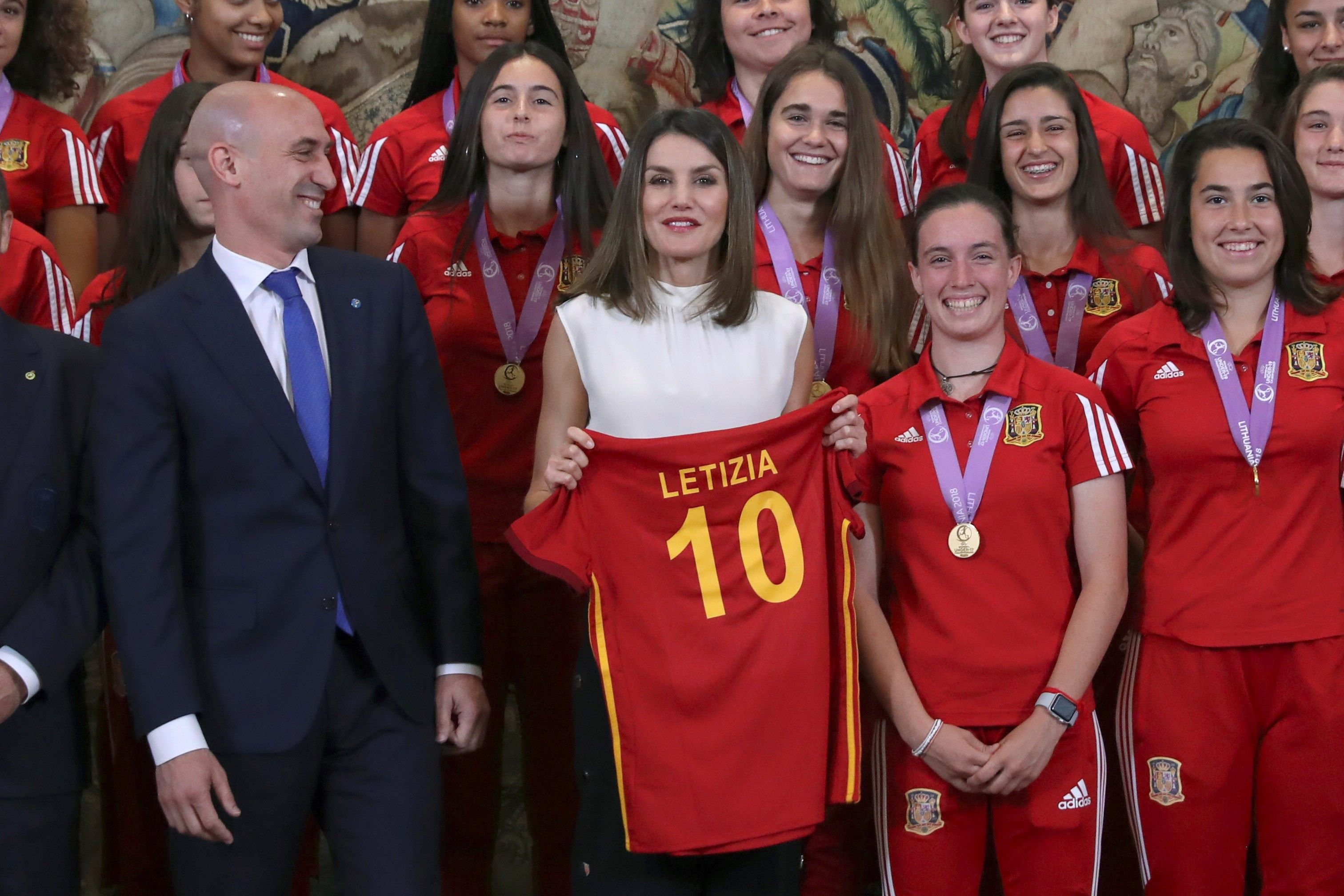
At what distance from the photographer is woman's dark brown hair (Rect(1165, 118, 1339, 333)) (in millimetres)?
3787

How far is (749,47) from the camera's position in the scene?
5.09 m

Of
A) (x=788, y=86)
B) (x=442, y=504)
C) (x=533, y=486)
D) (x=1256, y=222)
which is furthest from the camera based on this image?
(x=788, y=86)

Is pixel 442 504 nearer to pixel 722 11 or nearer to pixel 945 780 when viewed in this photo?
pixel 945 780

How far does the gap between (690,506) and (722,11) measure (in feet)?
8.38

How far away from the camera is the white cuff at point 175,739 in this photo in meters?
2.83

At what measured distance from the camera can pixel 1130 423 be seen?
389cm

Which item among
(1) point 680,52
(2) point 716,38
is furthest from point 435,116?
(1) point 680,52

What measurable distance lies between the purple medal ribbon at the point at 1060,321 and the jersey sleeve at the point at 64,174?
291 centimetres

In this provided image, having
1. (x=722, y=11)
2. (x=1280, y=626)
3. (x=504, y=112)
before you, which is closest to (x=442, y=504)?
(x=504, y=112)

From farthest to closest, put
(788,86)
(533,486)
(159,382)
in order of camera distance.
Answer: (788,86), (533,486), (159,382)

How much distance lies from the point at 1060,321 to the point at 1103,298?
0.13 meters

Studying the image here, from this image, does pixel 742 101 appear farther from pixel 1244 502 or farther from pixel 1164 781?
pixel 1164 781

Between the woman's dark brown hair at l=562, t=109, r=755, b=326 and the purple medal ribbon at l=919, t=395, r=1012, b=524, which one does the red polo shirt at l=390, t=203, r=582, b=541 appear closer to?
the woman's dark brown hair at l=562, t=109, r=755, b=326

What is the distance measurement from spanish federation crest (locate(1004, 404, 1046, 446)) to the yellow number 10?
60 cm
